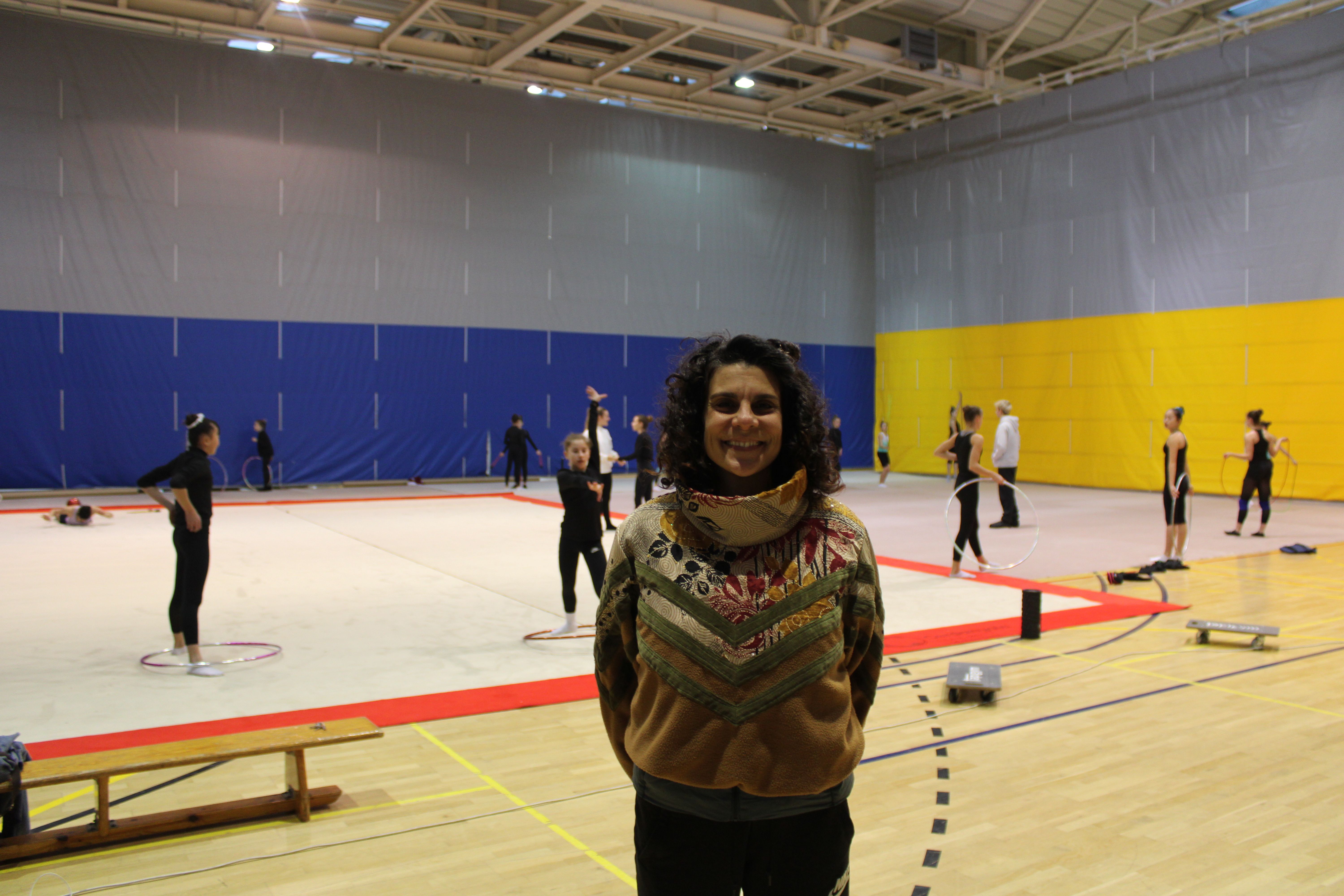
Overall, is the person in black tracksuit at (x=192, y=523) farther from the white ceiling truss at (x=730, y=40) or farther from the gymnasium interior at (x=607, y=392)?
the white ceiling truss at (x=730, y=40)

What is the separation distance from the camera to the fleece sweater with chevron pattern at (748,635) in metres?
1.96

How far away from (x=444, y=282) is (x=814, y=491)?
2297 centimetres

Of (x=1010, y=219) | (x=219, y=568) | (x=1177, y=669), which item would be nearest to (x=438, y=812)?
(x=1177, y=669)

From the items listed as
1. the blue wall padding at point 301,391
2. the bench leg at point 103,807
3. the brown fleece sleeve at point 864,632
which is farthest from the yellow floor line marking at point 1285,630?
the blue wall padding at point 301,391

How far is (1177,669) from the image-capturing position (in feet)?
23.1

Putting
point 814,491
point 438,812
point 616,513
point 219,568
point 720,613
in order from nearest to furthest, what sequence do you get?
point 720,613
point 814,491
point 438,812
point 219,568
point 616,513

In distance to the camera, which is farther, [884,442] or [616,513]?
[884,442]

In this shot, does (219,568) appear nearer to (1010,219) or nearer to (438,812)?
(438,812)

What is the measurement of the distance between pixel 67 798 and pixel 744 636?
14.4 ft

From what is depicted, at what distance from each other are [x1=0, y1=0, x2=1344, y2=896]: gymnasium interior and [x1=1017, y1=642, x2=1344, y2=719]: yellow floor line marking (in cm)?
6

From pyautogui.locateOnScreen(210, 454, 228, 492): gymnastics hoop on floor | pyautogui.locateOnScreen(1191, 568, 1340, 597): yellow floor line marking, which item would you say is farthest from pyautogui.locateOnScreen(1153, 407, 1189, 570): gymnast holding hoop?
pyautogui.locateOnScreen(210, 454, 228, 492): gymnastics hoop on floor

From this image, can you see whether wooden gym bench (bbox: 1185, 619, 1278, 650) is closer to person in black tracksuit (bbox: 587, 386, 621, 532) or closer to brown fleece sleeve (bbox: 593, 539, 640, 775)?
person in black tracksuit (bbox: 587, 386, 621, 532)

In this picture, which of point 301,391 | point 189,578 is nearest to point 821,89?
point 301,391

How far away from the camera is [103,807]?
13.4 feet
